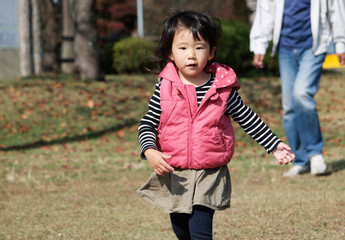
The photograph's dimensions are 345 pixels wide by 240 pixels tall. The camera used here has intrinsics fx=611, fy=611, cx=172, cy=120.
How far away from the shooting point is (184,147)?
3.39m

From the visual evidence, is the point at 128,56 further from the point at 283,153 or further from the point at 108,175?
the point at 283,153

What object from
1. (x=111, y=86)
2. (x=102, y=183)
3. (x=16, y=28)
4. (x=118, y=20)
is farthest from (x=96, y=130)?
(x=118, y=20)

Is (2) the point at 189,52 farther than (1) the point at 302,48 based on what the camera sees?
No

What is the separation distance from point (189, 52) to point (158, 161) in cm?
66

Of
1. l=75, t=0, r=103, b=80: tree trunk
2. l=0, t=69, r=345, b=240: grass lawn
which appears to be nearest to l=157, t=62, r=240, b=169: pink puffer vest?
l=0, t=69, r=345, b=240: grass lawn

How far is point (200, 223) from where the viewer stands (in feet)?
11.2

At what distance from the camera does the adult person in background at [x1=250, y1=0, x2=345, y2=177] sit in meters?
6.26

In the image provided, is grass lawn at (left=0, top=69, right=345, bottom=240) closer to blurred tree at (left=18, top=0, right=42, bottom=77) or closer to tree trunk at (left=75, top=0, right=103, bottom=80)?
tree trunk at (left=75, top=0, right=103, bottom=80)

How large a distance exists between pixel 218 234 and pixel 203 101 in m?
1.37

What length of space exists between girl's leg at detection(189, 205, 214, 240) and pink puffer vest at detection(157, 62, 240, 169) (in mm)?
252

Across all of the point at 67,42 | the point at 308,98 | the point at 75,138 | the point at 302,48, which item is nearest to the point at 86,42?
the point at 67,42

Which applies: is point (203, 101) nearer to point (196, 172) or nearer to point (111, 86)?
point (196, 172)

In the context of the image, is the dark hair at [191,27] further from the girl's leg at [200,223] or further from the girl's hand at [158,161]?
the girl's leg at [200,223]

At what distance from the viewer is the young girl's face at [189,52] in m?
3.42
